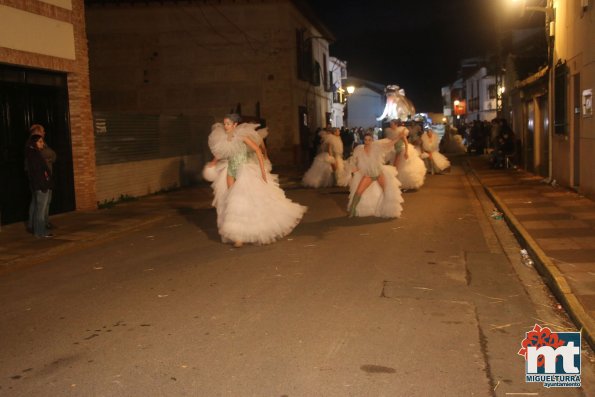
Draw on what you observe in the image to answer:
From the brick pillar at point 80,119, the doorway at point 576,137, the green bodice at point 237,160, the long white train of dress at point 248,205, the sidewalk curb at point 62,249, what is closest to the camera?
the sidewalk curb at point 62,249

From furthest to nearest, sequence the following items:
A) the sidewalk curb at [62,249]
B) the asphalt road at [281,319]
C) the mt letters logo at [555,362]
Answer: the sidewalk curb at [62,249], the asphalt road at [281,319], the mt letters logo at [555,362]

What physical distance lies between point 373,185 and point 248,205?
370cm

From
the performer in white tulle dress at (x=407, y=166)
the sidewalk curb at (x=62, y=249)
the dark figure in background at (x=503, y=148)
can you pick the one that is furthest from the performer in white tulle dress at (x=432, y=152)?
the sidewalk curb at (x=62, y=249)

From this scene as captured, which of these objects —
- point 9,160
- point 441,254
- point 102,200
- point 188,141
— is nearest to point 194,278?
point 441,254

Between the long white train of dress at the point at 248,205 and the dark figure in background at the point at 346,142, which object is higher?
the dark figure in background at the point at 346,142

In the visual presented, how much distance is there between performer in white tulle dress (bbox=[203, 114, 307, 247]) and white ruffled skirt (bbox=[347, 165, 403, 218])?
284 cm

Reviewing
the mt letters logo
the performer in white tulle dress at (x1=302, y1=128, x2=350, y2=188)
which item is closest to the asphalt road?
the mt letters logo

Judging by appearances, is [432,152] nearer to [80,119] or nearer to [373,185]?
[373,185]

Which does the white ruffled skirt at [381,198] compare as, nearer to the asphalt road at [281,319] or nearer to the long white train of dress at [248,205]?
the asphalt road at [281,319]

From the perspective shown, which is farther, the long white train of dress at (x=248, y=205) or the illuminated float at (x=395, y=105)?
the illuminated float at (x=395, y=105)

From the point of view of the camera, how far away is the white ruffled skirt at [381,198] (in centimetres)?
1259

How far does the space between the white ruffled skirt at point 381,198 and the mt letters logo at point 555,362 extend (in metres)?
7.68

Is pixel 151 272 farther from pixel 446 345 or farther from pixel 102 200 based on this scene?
pixel 102 200

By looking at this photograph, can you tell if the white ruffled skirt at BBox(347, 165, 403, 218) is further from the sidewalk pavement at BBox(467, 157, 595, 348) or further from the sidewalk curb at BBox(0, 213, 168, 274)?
the sidewalk curb at BBox(0, 213, 168, 274)
